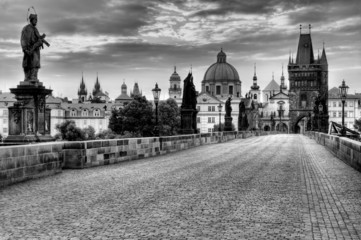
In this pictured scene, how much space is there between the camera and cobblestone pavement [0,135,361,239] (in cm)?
688

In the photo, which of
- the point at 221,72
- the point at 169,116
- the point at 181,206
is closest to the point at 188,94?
the point at 181,206

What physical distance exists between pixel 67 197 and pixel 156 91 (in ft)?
61.4

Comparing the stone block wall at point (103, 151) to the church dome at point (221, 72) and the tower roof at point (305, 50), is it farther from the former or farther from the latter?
the church dome at point (221, 72)

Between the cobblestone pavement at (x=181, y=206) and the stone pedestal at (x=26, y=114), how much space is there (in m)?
6.41

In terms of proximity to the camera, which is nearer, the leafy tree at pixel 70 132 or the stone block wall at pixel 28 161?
the stone block wall at pixel 28 161

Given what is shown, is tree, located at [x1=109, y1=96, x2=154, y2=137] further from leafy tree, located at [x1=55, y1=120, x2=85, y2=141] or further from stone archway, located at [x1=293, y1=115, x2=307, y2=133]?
stone archway, located at [x1=293, y1=115, x2=307, y2=133]

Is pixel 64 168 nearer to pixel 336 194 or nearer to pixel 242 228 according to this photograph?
pixel 336 194

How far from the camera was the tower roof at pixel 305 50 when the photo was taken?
528ft

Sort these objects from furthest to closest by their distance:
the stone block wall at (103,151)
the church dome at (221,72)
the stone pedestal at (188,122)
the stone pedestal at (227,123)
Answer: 1. the church dome at (221,72)
2. the stone pedestal at (227,123)
3. the stone pedestal at (188,122)
4. the stone block wall at (103,151)

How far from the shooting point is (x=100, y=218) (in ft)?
25.2

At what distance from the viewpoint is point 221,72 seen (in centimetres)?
16900

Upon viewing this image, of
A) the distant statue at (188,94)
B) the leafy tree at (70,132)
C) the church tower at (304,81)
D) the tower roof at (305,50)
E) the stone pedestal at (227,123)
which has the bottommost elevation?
the leafy tree at (70,132)

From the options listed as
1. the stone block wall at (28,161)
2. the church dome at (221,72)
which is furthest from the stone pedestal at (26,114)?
the church dome at (221,72)

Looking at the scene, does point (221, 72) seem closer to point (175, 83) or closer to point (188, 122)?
point (175, 83)
